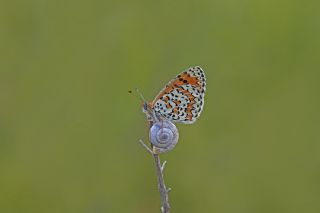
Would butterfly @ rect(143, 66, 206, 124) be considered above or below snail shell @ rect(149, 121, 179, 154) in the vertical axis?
above

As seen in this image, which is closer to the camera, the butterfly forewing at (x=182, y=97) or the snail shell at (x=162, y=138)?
the snail shell at (x=162, y=138)

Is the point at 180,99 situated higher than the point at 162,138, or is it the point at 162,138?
the point at 180,99

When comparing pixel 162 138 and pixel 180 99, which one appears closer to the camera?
pixel 162 138

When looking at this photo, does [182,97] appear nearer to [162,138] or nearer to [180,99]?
[180,99]

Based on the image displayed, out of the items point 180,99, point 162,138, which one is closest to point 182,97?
point 180,99

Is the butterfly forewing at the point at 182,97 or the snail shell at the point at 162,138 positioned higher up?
the butterfly forewing at the point at 182,97

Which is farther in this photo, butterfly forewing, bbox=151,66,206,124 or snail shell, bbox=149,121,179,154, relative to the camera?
butterfly forewing, bbox=151,66,206,124

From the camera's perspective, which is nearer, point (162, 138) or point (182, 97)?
point (162, 138)

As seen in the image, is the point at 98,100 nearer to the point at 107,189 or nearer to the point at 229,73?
the point at 107,189
